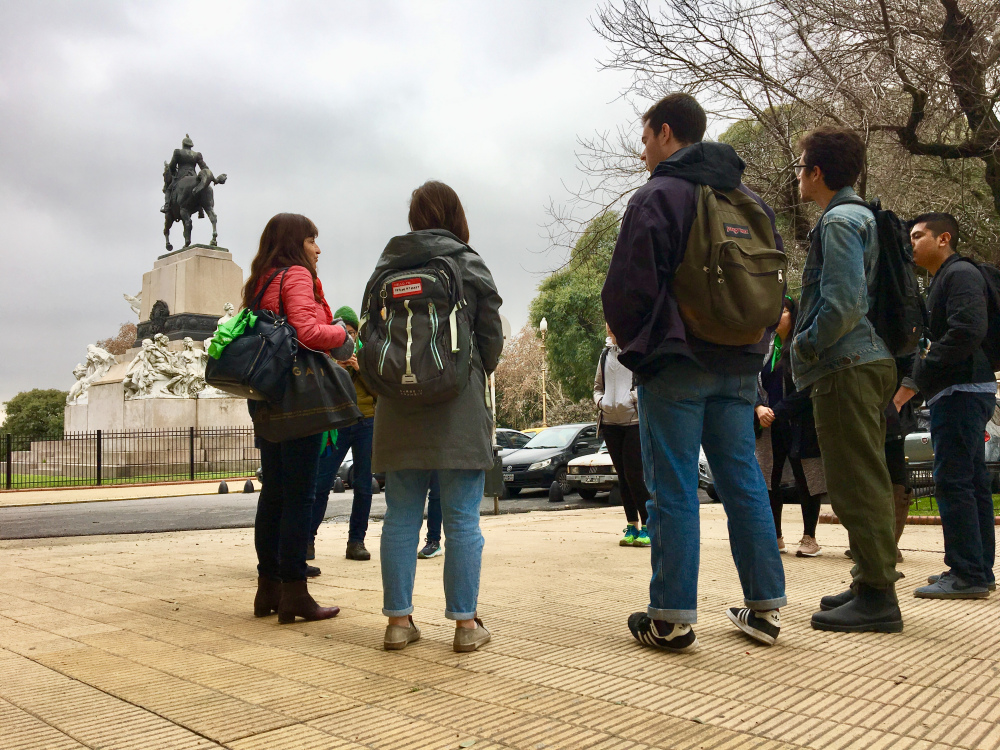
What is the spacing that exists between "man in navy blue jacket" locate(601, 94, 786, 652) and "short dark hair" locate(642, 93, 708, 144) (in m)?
0.18

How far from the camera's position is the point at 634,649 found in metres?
3.46

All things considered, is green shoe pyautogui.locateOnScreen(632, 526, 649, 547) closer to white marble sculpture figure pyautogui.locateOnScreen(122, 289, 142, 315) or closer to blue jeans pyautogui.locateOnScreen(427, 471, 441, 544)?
blue jeans pyautogui.locateOnScreen(427, 471, 441, 544)

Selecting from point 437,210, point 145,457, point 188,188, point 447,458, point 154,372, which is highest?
point 188,188

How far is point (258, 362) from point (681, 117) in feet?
7.43

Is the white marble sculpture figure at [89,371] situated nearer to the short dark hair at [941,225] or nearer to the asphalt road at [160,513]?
the asphalt road at [160,513]

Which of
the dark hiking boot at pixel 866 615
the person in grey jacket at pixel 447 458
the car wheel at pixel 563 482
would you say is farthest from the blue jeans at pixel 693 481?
the car wheel at pixel 563 482

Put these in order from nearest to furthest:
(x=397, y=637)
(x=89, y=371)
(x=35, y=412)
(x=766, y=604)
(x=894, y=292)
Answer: (x=766, y=604), (x=397, y=637), (x=894, y=292), (x=89, y=371), (x=35, y=412)

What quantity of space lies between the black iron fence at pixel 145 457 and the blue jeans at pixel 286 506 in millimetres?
22999

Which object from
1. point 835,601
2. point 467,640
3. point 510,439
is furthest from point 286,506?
point 510,439

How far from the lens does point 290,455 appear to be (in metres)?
4.28

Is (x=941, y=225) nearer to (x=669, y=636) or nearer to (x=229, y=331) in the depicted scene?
(x=669, y=636)

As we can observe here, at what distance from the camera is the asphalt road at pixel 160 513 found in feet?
35.7

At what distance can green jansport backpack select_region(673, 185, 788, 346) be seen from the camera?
3.35 metres

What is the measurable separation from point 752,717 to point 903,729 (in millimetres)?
416
